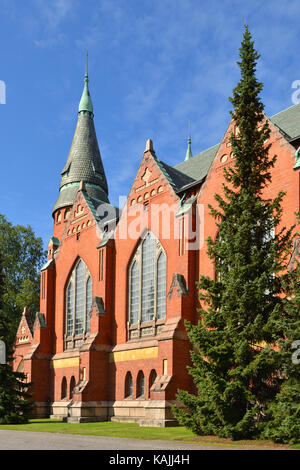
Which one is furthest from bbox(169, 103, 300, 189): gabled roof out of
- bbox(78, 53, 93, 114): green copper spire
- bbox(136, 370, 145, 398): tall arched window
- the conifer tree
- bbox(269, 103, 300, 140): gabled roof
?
bbox(78, 53, 93, 114): green copper spire

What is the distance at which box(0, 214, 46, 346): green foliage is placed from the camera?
181ft

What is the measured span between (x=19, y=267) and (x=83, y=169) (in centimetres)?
1645

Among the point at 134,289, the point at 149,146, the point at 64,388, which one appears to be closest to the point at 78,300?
the point at 64,388

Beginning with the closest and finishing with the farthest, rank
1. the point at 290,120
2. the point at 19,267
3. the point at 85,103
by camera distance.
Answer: the point at 290,120
the point at 85,103
the point at 19,267

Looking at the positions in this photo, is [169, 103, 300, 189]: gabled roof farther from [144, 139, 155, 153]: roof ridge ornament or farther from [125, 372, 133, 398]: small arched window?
[125, 372, 133, 398]: small arched window

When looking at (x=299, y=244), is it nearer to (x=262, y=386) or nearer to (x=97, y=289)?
(x=262, y=386)

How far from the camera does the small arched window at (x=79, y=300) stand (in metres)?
37.7

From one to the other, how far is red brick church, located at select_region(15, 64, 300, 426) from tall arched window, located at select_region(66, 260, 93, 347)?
7cm

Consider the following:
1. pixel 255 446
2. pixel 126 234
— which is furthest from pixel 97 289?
pixel 255 446

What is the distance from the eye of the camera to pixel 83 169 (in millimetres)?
47906

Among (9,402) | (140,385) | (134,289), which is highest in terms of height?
(134,289)

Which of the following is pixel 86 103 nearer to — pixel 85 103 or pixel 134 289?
pixel 85 103
